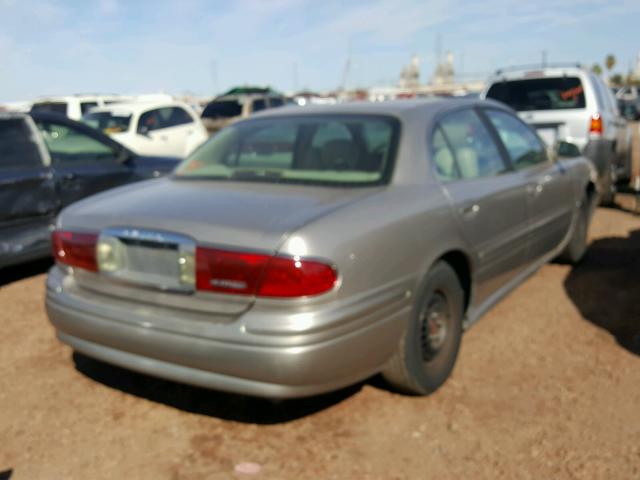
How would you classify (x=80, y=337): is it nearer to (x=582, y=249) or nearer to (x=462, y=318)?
(x=462, y=318)

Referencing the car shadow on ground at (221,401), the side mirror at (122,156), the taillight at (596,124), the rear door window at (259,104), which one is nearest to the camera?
the car shadow on ground at (221,401)

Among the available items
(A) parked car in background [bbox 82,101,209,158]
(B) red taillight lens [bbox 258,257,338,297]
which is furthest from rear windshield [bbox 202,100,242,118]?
(B) red taillight lens [bbox 258,257,338,297]

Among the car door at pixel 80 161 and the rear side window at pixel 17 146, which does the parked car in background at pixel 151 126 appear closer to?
the car door at pixel 80 161

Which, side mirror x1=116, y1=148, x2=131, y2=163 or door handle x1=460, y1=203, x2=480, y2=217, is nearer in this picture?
door handle x1=460, y1=203, x2=480, y2=217

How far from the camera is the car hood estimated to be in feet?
8.50

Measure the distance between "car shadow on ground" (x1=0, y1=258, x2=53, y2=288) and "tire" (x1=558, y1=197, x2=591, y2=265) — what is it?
4647 mm

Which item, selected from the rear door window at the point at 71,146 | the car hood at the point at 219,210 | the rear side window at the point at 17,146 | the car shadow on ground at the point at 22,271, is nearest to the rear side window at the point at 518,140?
the car hood at the point at 219,210

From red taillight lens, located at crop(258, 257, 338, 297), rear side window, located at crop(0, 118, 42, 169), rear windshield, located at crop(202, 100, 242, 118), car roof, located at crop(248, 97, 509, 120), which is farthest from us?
rear windshield, located at crop(202, 100, 242, 118)

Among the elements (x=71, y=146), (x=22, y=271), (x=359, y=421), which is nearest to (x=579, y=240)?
(x=359, y=421)

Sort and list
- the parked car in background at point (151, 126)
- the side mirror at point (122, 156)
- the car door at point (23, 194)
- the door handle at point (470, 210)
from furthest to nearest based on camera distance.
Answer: the parked car in background at point (151, 126)
the side mirror at point (122, 156)
the car door at point (23, 194)
the door handle at point (470, 210)

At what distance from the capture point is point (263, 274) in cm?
252

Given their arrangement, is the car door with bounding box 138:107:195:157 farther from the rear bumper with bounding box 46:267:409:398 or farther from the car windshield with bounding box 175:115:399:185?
the rear bumper with bounding box 46:267:409:398

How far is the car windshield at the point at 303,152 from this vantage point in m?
3.24

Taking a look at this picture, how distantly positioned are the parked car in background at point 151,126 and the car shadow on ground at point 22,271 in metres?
5.38
